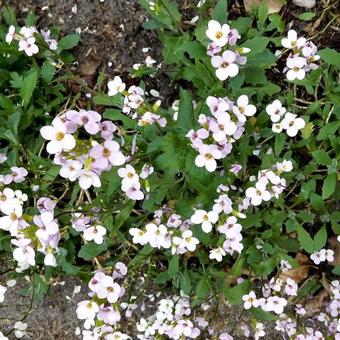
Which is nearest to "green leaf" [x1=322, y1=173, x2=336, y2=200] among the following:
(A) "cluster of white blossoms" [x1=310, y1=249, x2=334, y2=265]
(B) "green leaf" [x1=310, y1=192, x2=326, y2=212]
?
(B) "green leaf" [x1=310, y1=192, x2=326, y2=212]

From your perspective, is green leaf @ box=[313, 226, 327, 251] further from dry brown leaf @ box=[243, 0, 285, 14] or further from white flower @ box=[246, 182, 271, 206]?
dry brown leaf @ box=[243, 0, 285, 14]

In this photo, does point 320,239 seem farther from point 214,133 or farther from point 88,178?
point 88,178

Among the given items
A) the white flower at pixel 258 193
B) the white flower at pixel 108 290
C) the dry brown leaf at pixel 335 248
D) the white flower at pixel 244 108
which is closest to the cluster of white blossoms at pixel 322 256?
the dry brown leaf at pixel 335 248

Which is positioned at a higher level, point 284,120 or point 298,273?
point 284,120

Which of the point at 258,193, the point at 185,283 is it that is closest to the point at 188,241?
the point at 258,193

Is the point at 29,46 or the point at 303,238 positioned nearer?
the point at 303,238

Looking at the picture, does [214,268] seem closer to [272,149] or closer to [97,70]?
[272,149]
